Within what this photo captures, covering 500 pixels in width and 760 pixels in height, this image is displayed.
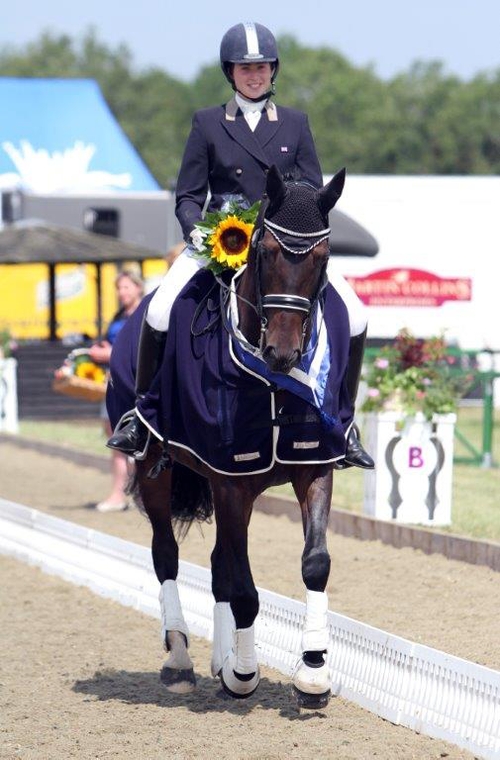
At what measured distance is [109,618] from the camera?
28.2 feet

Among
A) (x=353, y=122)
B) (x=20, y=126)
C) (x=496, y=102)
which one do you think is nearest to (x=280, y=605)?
(x=20, y=126)

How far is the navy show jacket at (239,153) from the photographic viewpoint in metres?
6.56

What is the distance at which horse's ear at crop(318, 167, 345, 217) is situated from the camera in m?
5.74

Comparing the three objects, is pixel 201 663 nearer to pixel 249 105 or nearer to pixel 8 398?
pixel 249 105

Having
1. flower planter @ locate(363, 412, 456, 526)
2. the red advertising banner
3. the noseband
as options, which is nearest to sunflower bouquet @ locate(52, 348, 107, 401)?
flower planter @ locate(363, 412, 456, 526)

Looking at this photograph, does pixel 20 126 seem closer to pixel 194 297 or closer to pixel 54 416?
pixel 54 416

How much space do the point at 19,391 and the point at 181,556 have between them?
15.7m

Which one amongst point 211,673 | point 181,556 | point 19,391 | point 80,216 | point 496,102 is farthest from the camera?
point 496,102

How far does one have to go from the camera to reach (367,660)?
6.45 meters

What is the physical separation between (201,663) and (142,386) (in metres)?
1.50

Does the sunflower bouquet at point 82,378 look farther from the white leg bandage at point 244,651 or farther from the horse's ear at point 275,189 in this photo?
the horse's ear at point 275,189

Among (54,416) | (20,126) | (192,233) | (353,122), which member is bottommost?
(54,416)

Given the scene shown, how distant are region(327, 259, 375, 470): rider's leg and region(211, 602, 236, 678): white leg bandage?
86 cm

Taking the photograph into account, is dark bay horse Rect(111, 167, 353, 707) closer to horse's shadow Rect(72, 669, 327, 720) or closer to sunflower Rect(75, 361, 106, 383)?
horse's shadow Rect(72, 669, 327, 720)
